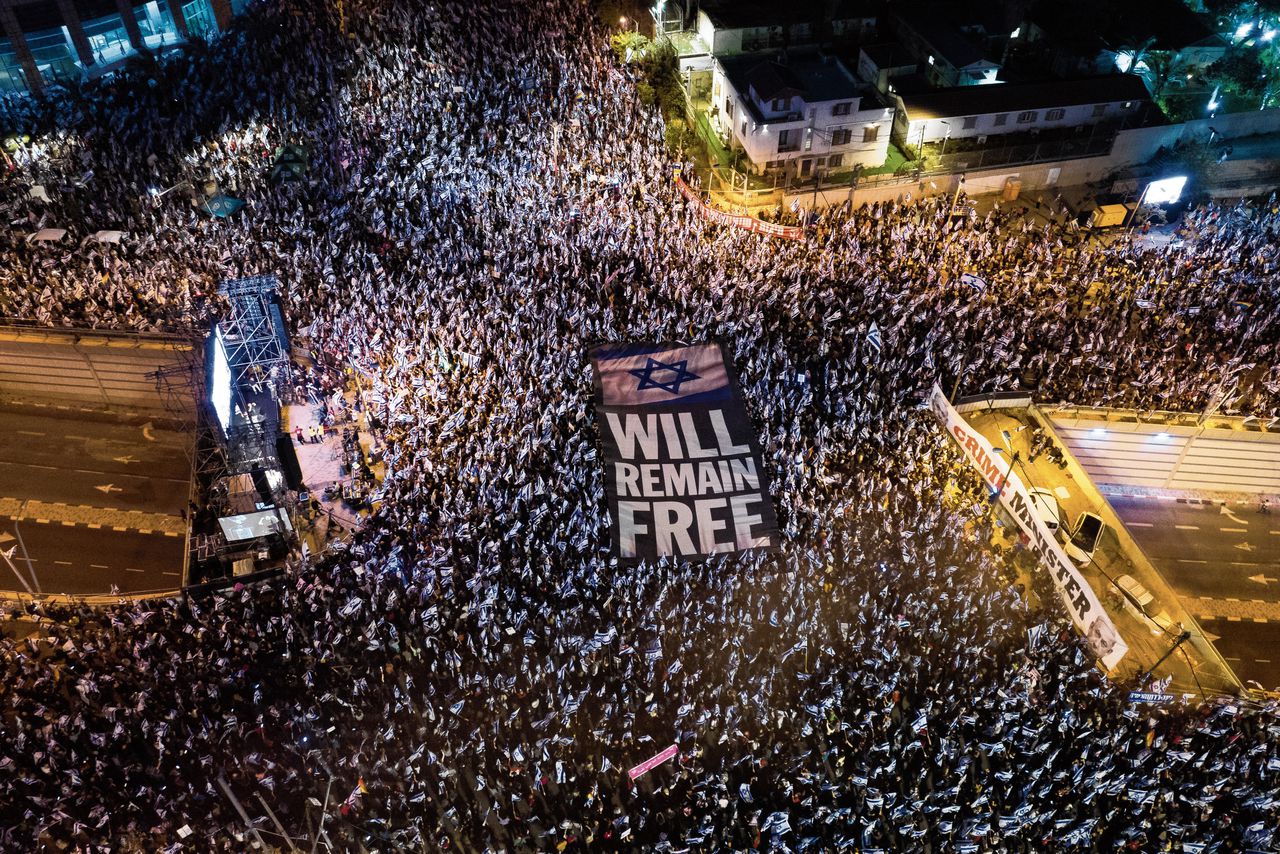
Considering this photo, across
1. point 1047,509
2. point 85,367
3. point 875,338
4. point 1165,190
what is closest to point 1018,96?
point 1165,190

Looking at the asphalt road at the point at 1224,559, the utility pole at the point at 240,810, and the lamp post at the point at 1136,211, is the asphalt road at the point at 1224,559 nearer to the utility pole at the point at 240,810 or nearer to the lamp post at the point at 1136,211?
the lamp post at the point at 1136,211

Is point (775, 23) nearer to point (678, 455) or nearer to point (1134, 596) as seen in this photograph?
point (678, 455)

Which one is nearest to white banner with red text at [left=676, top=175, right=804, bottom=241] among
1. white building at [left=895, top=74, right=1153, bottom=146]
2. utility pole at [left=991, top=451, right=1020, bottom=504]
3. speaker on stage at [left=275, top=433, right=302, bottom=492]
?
white building at [left=895, top=74, right=1153, bottom=146]

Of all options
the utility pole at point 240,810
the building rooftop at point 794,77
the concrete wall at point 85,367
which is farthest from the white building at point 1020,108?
the utility pole at point 240,810

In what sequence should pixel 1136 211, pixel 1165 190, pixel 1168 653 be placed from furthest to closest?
1. pixel 1136 211
2. pixel 1165 190
3. pixel 1168 653

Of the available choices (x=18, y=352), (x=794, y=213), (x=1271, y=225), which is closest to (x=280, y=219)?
(x=18, y=352)

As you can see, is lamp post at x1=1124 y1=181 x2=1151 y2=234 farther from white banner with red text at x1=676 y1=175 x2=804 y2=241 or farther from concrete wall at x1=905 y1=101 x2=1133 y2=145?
white banner with red text at x1=676 y1=175 x2=804 y2=241
